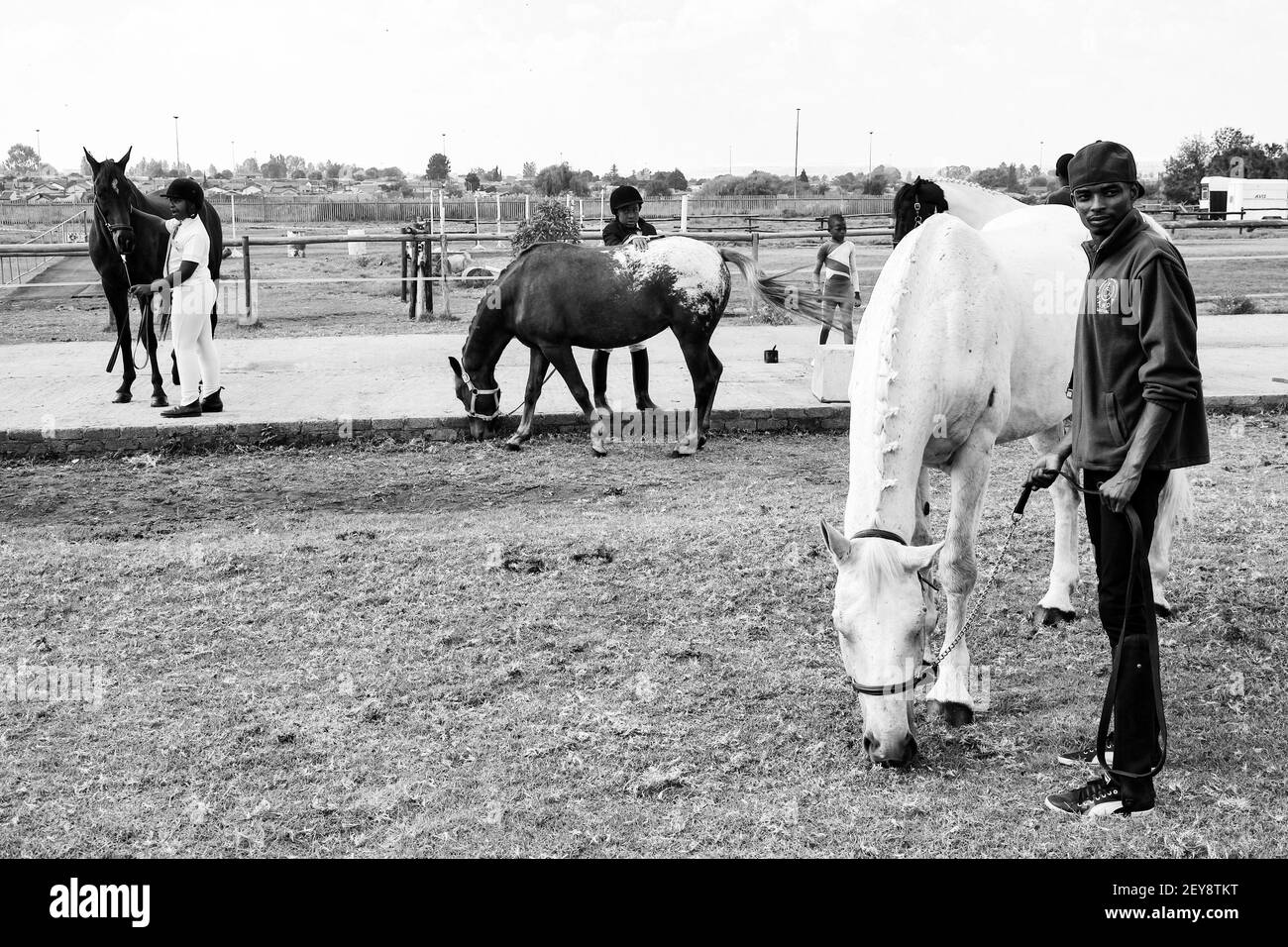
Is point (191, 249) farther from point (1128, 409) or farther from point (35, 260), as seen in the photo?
point (35, 260)

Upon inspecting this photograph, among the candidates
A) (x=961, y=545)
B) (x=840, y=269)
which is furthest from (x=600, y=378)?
(x=961, y=545)

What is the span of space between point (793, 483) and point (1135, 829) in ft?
15.3

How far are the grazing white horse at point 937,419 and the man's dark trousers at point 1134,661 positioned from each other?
0.57 metres

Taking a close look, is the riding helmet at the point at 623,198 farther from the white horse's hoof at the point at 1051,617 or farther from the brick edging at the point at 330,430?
the white horse's hoof at the point at 1051,617

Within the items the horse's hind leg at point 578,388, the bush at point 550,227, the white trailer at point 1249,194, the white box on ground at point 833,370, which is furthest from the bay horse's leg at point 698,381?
the white trailer at point 1249,194

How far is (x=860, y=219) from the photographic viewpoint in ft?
172

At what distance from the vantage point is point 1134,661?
3.65 m

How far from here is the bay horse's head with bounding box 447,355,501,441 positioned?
9.27 metres

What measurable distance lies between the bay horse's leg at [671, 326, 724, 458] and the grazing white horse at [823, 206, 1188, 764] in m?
3.54

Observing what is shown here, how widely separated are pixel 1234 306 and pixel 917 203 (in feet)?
40.7

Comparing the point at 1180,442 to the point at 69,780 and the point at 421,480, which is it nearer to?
the point at 69,780

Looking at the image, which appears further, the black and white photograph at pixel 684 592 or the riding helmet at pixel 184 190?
the riding helmet at pixel 184 190

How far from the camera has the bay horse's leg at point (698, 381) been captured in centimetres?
893

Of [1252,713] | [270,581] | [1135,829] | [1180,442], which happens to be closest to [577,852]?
[1135,829]
